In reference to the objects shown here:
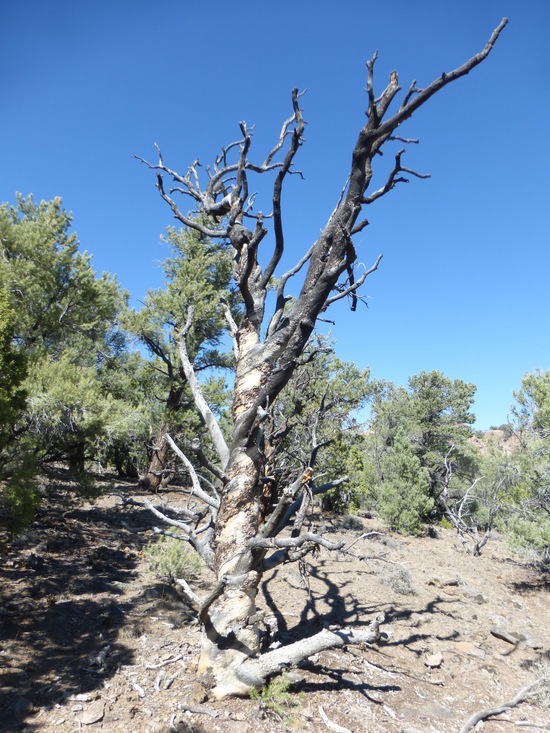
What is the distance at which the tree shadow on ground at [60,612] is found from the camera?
371cm

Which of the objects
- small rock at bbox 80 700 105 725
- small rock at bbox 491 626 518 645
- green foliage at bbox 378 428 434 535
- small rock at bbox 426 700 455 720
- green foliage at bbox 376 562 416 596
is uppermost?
green foliage at bbox 378 428 434 535

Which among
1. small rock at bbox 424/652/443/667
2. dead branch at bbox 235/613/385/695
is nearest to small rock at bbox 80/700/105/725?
dead branch at bbox 235/613/385/695

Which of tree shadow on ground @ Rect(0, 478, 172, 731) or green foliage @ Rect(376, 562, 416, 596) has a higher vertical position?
green foliage @ Rect(376, 562, 416, 596)

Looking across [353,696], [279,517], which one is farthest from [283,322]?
[353,696]

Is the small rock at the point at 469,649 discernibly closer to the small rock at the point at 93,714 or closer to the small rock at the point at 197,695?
the small rock at the point at 197,695

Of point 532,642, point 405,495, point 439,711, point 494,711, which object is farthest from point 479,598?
point 405,495

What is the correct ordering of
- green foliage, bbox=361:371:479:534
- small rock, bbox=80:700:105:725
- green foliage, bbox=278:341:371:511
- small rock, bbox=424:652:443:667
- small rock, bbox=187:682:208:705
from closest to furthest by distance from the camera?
small rock, bbox=80:700:105:725
small rock, bbox=187:682:208:705
small rock, bbox=424:652:443:667
green foliage, bbox=278:341:371:511
green foliage, bbox=361:371:479:534

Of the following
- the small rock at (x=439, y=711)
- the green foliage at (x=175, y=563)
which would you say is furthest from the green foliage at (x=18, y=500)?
the small rock at (x=439, y=711)

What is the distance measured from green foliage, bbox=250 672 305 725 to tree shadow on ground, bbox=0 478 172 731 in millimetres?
1535

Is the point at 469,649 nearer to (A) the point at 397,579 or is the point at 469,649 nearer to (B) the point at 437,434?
(A) the point at 397,579

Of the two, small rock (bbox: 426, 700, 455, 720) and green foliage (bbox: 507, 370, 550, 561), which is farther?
green foliage (bbox: 507, 370, 550, 561)

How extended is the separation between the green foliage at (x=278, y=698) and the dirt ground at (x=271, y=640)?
0.8 inches

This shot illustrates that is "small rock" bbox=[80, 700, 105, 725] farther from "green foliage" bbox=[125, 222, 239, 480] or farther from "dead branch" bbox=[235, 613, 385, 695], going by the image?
"green foliage" bbox=[125, 222, 239, 480]

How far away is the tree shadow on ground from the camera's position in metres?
3.71
